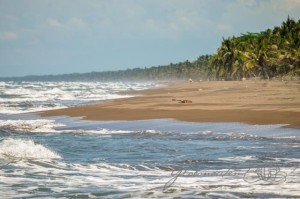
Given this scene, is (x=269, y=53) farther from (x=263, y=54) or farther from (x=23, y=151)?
(x=23, y=151)

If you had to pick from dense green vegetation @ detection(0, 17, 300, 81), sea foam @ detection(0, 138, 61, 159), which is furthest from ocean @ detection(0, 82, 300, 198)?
dense green vegetation @ detection(0, 17, 300, 81)

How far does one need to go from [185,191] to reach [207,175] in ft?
5.25

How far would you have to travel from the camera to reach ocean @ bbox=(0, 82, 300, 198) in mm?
7887

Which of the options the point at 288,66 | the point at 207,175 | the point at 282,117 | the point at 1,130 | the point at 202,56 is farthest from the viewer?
the point at 202,56

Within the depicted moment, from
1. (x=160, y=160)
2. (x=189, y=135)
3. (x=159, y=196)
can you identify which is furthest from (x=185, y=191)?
(x=189, y=135)

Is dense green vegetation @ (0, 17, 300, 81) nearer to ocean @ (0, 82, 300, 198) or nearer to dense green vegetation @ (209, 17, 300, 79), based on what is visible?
dense green vegetation @ (209, 17, 300, 79)

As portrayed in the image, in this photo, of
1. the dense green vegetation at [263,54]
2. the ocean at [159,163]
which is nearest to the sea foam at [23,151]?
the ocean at [159,163]

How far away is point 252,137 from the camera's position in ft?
49.1

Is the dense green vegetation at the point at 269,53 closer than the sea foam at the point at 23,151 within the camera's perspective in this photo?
No

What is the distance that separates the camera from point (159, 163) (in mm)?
10977

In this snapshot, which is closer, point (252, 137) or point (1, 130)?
point (252, 137)

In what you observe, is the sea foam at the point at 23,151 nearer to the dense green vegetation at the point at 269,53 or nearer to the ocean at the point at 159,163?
the ocean at the point at 159,163

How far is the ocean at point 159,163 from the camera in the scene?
25.9ft

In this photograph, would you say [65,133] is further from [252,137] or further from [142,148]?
[252,137]
